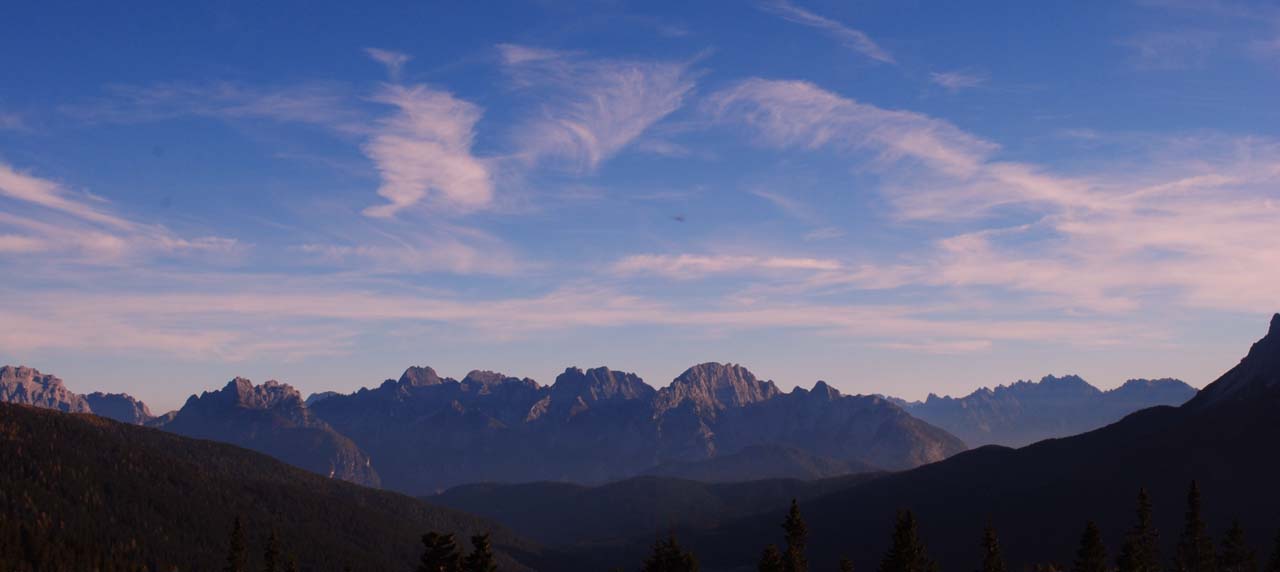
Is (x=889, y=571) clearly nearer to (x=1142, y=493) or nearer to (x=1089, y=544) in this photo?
(x=1089, y=544)

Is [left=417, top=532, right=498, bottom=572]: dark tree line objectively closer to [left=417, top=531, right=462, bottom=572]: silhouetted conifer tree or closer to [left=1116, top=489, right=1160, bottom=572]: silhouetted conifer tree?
[left=417, top=531, right=462, bottom=572]: silhouetted conifer tree

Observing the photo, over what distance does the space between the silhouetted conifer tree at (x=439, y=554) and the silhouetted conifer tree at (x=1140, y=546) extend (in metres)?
95.6

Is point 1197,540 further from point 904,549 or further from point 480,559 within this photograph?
point 480,559

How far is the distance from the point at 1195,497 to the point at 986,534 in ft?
123

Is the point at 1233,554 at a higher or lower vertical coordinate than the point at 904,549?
lower

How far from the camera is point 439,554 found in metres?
88.4

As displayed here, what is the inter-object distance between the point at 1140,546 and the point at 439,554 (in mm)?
116656

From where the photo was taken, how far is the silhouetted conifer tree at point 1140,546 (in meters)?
141

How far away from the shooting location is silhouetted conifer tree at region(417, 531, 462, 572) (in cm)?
8781

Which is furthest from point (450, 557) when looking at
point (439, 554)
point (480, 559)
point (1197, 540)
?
point (1197, 540)

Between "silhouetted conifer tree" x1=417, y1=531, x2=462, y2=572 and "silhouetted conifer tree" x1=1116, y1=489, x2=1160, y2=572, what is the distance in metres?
95.6

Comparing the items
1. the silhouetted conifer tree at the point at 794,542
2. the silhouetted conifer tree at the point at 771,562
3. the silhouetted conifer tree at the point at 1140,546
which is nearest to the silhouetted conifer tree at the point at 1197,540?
the silhouetted conifer tree at the point at 1140,546

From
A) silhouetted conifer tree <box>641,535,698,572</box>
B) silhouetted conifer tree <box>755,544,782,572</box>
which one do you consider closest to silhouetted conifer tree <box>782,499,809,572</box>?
silhouetted conifer tree <box>755,544,782,572</box>

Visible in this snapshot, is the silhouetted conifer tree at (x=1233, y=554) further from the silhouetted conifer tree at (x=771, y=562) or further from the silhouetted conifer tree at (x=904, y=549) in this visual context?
the silhouetted conifer tree at (x=771, y=562)
